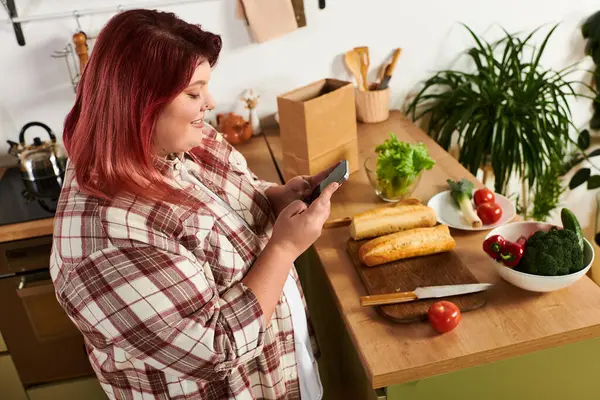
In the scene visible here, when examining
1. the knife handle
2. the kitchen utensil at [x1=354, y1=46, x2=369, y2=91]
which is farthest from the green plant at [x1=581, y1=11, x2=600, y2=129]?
the knife handle

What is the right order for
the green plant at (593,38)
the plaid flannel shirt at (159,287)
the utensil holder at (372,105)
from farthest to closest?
1. the green plant at (593,38)
2. the utensil holder at (372,105)
3. the plaid flannel shirt at (159,287)

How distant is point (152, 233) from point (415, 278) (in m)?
0.62

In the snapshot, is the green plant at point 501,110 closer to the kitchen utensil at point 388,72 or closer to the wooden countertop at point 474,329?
the kitchen utensil at point 388,72

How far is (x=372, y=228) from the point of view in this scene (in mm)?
1459

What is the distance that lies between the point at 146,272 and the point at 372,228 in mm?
660

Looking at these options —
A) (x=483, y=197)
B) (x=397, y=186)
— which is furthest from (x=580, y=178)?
(x=397, y=186)

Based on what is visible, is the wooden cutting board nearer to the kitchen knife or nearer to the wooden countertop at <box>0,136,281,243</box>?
the kitchen knife

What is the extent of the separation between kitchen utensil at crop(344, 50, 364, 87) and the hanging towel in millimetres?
234

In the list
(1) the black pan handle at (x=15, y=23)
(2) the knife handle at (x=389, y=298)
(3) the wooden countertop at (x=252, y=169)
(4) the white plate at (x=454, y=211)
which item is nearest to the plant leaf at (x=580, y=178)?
(4) the white plate at (x=454, y=211)

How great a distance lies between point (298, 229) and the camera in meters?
1.18

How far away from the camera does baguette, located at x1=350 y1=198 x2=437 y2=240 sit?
1460 mm

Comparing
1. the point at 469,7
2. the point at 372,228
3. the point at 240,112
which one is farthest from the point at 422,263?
the point at 469,7

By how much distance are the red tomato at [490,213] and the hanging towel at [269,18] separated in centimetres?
107

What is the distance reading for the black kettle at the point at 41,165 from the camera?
6.56ft
